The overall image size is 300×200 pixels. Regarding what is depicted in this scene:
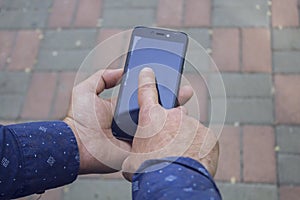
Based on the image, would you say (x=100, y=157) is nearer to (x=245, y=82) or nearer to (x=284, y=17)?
(x=245, y=82)

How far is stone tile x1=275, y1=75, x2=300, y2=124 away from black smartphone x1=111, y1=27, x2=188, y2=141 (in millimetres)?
712

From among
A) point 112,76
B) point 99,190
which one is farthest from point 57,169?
point 99,190

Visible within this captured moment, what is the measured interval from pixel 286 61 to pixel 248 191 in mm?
564

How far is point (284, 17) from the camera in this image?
2064 mm

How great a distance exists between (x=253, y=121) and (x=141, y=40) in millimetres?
721

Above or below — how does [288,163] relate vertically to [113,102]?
below

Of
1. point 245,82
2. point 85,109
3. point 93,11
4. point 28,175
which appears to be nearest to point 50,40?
point 93,11

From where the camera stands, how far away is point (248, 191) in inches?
66.3

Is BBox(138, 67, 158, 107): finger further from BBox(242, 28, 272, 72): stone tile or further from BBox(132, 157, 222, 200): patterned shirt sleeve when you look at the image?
BBox(242, 28, 272, 72): stone tile

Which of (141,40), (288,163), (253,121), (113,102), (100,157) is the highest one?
(141,40)

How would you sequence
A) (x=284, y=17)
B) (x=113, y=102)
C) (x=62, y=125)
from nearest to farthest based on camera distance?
1. (x=62, y=125)
2. (x=113, y=102)
3. (x=284, y=17)

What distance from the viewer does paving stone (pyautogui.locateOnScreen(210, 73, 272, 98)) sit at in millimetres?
1878

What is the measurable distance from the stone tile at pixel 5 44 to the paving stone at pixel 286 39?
110cm

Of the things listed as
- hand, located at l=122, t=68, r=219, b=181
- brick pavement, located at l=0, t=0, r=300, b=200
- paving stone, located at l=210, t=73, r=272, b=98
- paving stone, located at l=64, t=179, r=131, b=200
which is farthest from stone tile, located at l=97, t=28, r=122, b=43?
hand, located at l=122, t=68, r=219, b=181
